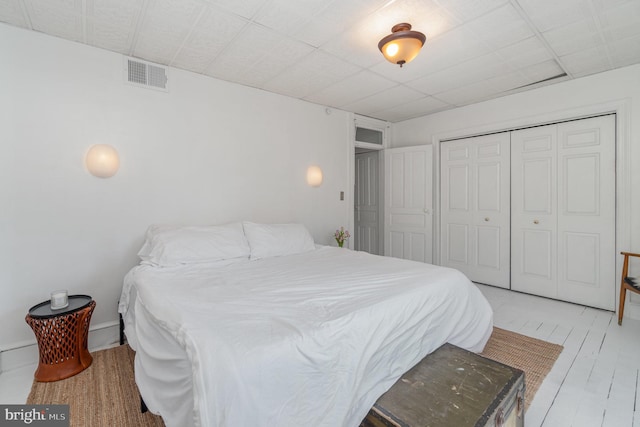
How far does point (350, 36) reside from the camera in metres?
2.33

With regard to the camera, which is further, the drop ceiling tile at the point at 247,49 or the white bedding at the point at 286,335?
the drop ceiling tile at the point at 247,49

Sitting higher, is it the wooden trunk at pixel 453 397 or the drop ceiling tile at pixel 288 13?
the drop ceiling tile at pixel 288 13

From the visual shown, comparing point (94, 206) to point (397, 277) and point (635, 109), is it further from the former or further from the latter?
point (635, 109)

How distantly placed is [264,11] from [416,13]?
1.05 metres

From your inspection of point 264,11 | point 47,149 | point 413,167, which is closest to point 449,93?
point 413,167

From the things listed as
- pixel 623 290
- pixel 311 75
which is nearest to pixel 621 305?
pixel 623 290

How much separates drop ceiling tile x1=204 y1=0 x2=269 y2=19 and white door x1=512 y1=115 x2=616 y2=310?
3.39 meters

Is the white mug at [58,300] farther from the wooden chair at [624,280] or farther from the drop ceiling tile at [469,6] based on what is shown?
the wooden chair at [624,280]

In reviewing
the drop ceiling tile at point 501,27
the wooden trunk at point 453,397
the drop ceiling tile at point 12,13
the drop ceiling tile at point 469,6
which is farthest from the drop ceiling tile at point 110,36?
the wooden trunk at point 453,397

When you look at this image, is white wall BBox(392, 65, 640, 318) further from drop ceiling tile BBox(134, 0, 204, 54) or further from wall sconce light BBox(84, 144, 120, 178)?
wall sconce light BBox(84, 144, 120, 178)

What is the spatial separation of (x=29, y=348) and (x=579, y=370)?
4046mm

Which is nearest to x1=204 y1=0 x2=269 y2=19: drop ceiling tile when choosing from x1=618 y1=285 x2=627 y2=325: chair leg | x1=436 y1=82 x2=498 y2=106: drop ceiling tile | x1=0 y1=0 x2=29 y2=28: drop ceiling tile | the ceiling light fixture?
the ceiling light fixture

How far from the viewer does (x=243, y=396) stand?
103cm

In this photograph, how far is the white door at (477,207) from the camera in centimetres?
386
